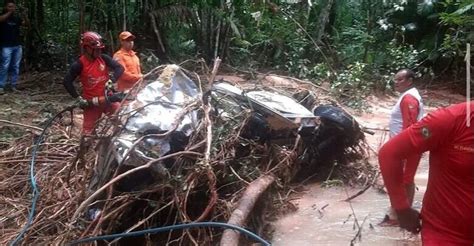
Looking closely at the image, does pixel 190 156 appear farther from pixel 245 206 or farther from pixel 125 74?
pixel 125 74

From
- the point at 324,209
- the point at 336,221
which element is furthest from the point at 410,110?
the point at 324,209

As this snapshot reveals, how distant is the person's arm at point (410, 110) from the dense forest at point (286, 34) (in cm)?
638

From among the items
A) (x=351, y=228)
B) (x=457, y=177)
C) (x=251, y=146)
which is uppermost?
(x=457, y=177)

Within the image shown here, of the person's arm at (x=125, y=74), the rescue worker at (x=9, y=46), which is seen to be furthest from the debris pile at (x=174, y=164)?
the rescue worker at (x=9, y=46)

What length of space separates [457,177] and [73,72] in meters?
4.52

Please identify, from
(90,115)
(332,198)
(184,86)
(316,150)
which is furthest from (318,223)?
(90,115)

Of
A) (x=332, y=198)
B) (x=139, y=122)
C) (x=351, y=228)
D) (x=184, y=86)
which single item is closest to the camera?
(x=139, y=122)

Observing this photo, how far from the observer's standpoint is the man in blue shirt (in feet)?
31.7

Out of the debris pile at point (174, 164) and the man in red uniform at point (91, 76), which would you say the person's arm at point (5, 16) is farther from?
the man in red uniform at point (91, 76)

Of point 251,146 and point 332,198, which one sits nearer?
point 251,146

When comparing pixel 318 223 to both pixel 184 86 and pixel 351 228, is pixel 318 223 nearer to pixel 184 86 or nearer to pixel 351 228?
pixel 351 228

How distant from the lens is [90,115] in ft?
19.7

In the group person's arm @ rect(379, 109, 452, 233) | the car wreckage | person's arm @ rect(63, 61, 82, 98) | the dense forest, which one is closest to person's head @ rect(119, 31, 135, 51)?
person's arm @ rect(63, 61, 82, 98)

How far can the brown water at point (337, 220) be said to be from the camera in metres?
4.75
